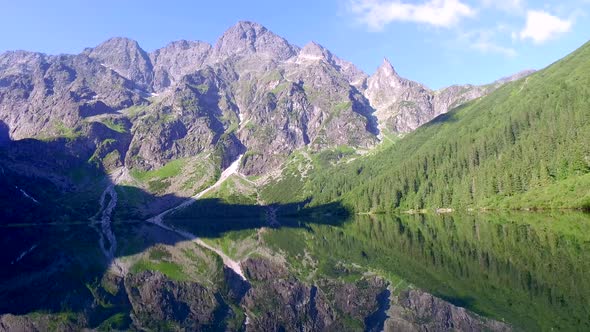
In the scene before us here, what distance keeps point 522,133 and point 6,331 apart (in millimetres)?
201168

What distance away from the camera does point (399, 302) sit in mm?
35312

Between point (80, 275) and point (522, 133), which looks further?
point (522, 133)

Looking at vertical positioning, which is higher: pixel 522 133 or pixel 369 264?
pixel 522 133

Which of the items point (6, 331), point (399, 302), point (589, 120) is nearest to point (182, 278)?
point (6, 331)

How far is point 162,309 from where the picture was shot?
39.7 meters

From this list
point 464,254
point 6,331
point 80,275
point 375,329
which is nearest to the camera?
point 375,329

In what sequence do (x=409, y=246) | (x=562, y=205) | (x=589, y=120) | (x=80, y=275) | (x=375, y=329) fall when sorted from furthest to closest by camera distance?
(x=589, y=120)
(x=562, y=205)
(x=409, y=246)
(x=80, y=275)
(x=375, y=329)

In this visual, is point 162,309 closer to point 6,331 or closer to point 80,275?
point 6,331

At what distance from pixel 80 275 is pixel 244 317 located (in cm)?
4078

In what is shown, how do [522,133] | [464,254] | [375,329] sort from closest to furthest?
[375,329] → [464,254] → [522,133]

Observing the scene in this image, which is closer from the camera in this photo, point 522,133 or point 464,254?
point 464,254

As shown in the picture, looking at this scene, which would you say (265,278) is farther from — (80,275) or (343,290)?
(80,275)

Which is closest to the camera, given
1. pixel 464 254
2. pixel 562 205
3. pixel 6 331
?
pixel 6 331

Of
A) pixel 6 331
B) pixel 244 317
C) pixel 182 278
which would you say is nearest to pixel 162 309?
pixel 244 317
